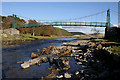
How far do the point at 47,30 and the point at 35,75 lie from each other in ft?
225

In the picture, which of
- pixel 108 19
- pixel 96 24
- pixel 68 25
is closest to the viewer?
pixel 108 19

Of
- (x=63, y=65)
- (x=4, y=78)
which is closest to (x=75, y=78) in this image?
(x=63, y=65)

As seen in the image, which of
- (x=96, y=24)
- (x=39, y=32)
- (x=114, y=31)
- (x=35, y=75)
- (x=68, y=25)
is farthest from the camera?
(x=39, y=32)

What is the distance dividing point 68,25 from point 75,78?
164ft

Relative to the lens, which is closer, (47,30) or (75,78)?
(75,78)

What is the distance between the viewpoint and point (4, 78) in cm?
949

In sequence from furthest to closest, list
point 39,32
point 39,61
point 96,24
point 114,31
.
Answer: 1. point 39,32
2. point 96,24
3. point 114,31
4. point 39,61

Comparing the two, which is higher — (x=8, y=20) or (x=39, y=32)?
(x=8, y=20)

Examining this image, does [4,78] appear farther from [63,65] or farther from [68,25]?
[68,25]

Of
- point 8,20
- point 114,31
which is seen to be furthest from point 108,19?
point 8,20

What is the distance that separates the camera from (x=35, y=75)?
10.2 m

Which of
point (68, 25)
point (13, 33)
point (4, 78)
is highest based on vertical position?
point (68, 25)

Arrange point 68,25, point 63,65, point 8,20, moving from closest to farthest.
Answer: point 63,65 → point 68,25 → point 8,20

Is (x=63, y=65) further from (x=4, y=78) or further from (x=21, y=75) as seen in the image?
(x=4, y=78)
